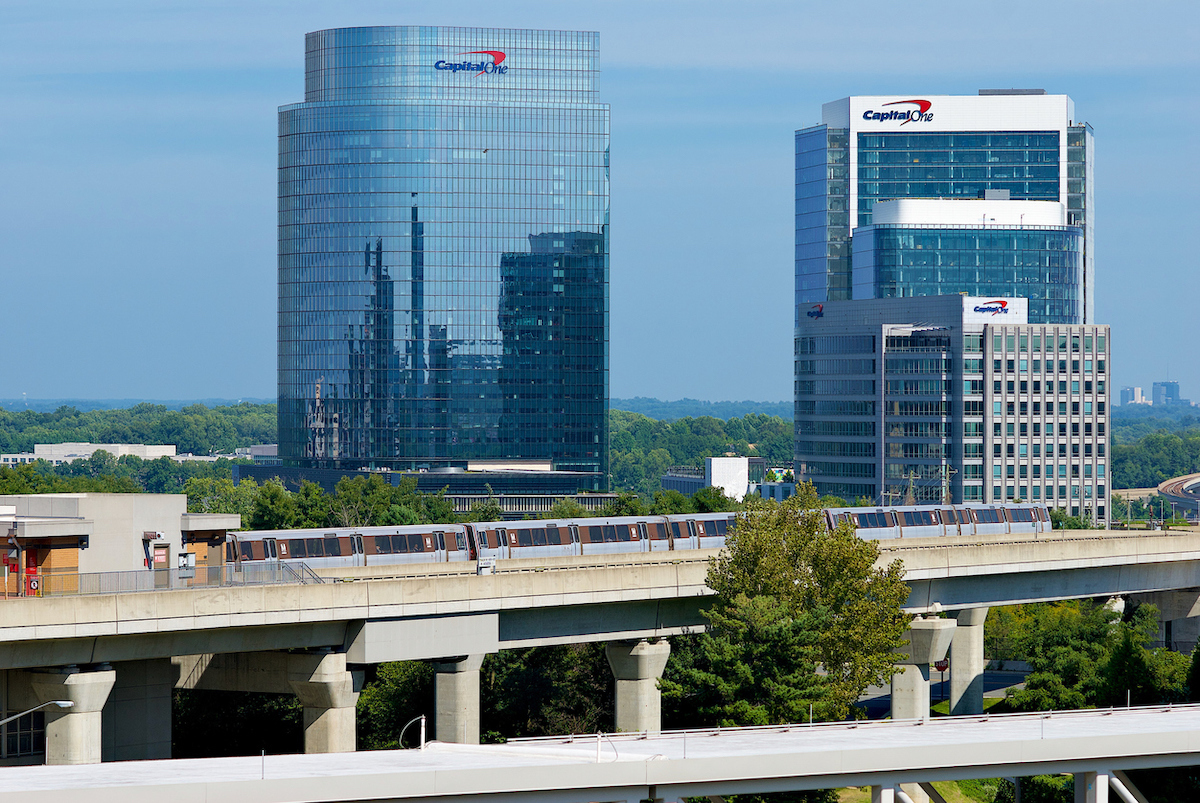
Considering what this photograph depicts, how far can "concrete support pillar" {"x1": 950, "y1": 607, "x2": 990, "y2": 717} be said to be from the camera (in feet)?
324

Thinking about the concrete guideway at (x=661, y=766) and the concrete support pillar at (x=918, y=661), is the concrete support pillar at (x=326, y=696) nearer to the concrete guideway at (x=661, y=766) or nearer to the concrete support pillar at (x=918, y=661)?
the concrete guideway at (x=661, y=766)

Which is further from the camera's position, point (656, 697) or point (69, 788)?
point (656, 697)

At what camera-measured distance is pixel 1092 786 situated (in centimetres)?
5188

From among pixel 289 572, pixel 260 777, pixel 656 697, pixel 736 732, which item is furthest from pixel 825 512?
pixel 260 777

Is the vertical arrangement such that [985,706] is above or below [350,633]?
below

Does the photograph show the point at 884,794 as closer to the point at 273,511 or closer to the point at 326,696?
the point at 326,696

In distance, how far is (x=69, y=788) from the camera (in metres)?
44.3

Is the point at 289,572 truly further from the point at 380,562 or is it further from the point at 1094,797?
the point at 1094,797

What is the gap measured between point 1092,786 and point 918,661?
41790 millimetres

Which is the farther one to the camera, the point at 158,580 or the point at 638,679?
the point at 638,679

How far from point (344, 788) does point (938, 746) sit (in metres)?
18.0

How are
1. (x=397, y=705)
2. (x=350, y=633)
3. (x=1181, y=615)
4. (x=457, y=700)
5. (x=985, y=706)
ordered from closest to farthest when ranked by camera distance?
(x=350, y=633)
(x=457, y=700)
(x=397, y=705)
(x=985, y=706)
(x=1181, y=615)

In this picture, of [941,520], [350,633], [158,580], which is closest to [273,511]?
[941,520]

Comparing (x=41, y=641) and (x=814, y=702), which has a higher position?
(x=41, y=641)
